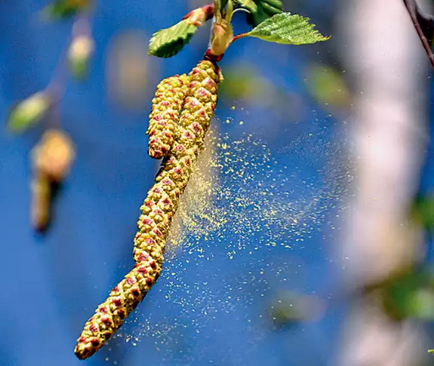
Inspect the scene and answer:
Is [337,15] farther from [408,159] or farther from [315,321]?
[315,321]

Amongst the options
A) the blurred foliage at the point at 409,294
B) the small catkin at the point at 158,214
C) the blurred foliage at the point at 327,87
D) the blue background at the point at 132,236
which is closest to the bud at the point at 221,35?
the small catkin at the point at 158,214

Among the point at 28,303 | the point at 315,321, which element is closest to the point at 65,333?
the point at 28,303

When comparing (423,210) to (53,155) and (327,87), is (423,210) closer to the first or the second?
(327,87)

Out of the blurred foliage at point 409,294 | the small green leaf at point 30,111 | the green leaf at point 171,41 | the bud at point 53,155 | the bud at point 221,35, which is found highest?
the green leaf at point 171,41

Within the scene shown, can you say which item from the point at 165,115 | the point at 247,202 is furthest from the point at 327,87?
the point at 165,115

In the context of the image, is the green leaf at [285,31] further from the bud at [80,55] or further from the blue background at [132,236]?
the bud at [80,55]

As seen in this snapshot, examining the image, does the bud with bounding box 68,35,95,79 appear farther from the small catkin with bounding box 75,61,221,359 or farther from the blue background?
the small catkin with bounding box 75,61,221,359

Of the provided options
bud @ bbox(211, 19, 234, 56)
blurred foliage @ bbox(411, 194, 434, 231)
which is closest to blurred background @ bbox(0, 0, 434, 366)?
blurred foliage @ bbox(411, 194, 434, 231)
